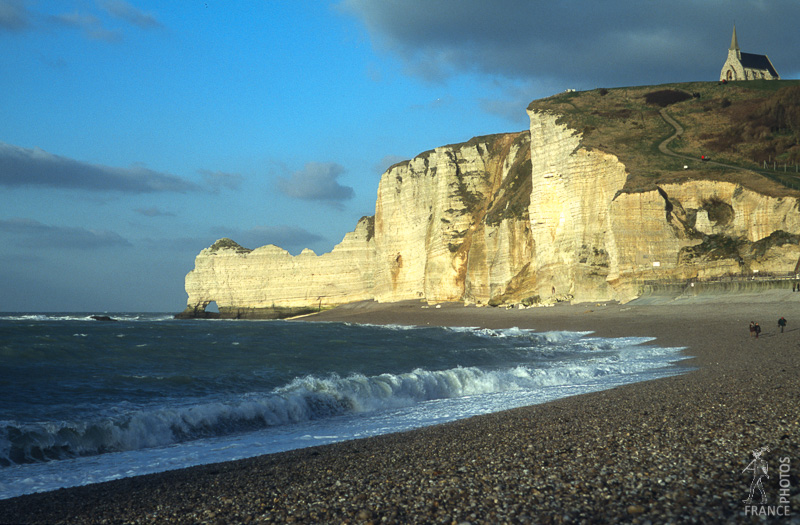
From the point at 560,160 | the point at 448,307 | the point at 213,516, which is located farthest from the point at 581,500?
the point at 448,307

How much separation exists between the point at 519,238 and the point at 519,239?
9cm

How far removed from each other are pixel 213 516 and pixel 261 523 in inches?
22.8

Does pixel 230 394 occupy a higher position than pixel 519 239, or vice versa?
pixel 519 239

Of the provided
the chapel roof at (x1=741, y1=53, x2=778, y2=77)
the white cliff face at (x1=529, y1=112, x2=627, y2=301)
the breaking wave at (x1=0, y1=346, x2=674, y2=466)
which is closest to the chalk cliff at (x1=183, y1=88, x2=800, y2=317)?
the white cliff face at (x1=529, y1=112, x2=627, y2=301)

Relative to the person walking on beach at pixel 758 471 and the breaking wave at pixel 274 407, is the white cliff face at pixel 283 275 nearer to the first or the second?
the breaking wave at pixel 274 407

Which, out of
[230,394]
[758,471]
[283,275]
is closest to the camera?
[758,471]

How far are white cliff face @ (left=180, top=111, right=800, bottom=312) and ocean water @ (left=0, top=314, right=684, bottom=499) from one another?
730 inches

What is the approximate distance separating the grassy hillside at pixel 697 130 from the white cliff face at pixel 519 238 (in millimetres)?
1312

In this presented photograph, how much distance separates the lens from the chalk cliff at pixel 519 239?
126 feet

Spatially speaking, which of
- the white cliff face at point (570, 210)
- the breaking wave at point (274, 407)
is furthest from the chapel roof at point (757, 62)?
the breaking wave at point (274, 407)

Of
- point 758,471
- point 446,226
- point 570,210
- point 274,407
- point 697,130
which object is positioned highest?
point 697,130

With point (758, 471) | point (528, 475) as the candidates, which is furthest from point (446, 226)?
point (758, 471)

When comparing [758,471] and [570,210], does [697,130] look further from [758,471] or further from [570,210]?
[758,471]

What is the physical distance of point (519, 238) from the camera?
176 ft
